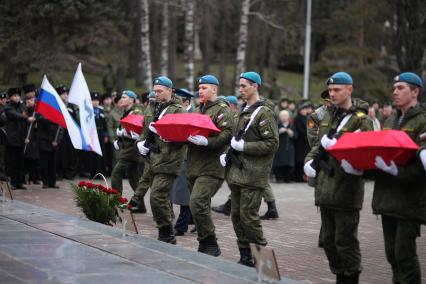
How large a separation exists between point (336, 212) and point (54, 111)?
7245 mm

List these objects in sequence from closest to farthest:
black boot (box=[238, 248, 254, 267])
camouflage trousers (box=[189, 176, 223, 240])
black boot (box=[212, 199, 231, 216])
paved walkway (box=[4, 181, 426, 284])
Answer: black boot (box=[238, 248, 254, 267]) → paved walkway (box=[4, 181, 426, 284]) → camouflage trousers (box=[189, 176, 223, 240]) → black boot (box=[212, 199, 231, 216])

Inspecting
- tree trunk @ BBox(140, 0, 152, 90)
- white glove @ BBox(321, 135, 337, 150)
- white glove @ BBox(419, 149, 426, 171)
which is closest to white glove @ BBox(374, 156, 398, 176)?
white glove @ BBox(419, 149, 426, 171)

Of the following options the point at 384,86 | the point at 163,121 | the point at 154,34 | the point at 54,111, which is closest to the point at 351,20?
the point at 384,86

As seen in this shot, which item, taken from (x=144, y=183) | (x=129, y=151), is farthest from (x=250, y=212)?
(x=129, y=151)

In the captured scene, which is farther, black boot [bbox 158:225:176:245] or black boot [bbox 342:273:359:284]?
black boot [bbox 158:225:176:245]

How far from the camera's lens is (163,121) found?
1039cm

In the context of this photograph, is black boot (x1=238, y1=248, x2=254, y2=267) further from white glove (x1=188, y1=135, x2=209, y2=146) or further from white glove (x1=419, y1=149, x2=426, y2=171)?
white glove (x1=419, y1=149, x2=426, y2=171)

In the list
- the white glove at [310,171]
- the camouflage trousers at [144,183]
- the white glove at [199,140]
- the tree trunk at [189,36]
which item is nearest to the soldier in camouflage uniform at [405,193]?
the white glove at [310,171]

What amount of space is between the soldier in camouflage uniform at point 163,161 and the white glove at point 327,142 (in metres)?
3.24

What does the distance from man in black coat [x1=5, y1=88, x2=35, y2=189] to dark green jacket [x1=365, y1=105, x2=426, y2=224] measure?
11334 millimetres

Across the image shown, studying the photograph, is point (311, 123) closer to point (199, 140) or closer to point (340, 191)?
point (199, 140)

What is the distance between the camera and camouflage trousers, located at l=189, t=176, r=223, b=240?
10.1m

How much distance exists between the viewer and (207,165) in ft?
33.9

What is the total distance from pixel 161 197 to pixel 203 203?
3.36 ft
